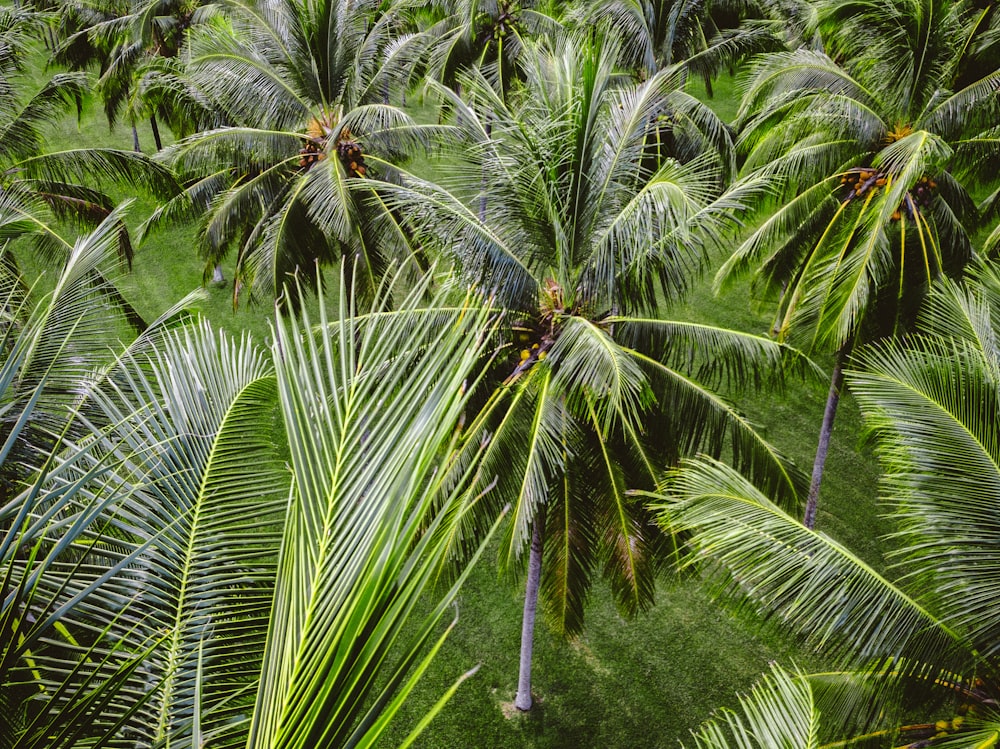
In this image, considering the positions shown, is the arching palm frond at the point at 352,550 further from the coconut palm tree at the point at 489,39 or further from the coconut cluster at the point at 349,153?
the coconut palm tree at the point at 489,39

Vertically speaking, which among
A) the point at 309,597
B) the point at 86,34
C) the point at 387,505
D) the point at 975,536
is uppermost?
the point at 86,34

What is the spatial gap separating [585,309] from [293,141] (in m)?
5.58

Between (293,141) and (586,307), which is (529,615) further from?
(293,141)

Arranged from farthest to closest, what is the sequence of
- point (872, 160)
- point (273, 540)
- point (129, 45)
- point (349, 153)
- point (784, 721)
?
point (129, 45), point (349, 153), point (872, 160), point (784, 721), point (273, 540)

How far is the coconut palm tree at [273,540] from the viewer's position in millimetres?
1614

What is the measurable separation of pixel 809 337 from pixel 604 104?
375cm

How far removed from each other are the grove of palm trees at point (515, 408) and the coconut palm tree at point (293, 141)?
0.06 meters

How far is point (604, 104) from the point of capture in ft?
25.4

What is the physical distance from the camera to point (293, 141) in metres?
10.4

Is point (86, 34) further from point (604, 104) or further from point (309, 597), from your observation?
point (309, 597)

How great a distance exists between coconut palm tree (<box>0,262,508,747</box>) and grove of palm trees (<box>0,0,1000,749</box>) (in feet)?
0.06

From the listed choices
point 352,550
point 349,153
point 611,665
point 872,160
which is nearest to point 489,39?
point 349,153

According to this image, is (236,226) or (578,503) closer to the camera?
(578,503)

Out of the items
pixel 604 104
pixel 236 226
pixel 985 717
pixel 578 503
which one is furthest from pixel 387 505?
pixel 236 226
